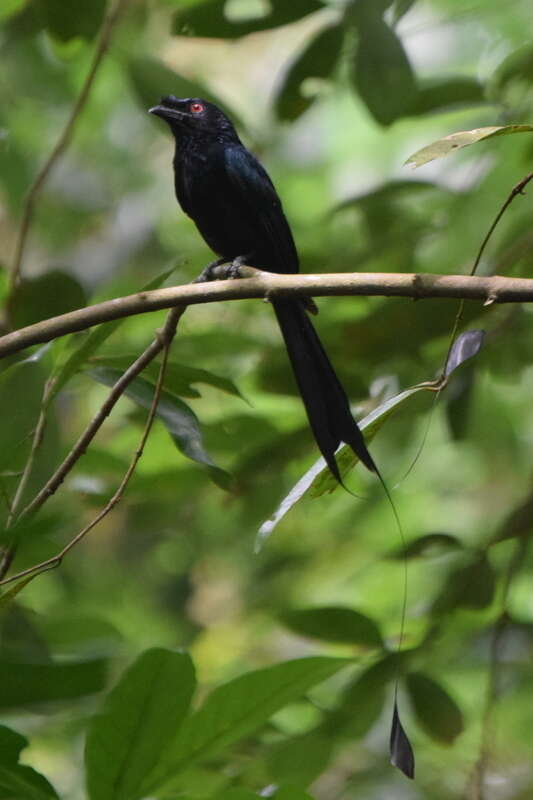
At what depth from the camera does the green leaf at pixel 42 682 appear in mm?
1448

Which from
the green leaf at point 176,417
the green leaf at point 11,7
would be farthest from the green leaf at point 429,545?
the green leaf at point 11,7

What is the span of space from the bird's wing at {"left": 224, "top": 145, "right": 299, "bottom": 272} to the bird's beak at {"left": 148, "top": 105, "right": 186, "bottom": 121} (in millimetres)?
196

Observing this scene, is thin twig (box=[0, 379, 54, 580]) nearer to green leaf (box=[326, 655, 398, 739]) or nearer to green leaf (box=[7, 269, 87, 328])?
green leaf (box=[7, 269, 87, 328])

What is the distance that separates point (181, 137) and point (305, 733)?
1.56m

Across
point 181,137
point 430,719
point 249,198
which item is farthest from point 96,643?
point 181,137

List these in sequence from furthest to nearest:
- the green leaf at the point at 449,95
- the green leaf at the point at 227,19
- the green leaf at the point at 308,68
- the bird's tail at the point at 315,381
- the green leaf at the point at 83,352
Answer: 1. the green leaf at the point at 449,95
2. the green leaf at the point at 308,68
3. the green leaf at the point at 227,19
4. the bird's tail at the point at 315,381
5. the green leaf at the point at 83,352

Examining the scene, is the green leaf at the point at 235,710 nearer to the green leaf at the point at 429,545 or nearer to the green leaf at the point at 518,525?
the green leaf at the point at 429,545

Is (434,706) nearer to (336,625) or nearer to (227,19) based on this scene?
(336,625)

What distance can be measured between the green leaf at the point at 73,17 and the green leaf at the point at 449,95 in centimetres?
80

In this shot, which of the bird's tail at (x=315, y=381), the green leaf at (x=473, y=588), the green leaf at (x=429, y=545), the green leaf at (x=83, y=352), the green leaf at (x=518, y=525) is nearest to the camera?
the green leaf at (x=83, y=352)

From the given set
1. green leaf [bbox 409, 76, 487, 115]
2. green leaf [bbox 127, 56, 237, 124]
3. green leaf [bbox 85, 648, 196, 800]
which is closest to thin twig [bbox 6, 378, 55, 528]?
green leaf [bbox 85, 648, 196, 800]

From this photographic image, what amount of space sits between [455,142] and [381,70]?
110 cm

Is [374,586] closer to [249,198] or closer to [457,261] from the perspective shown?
[457,261]

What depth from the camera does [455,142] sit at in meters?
1.44
